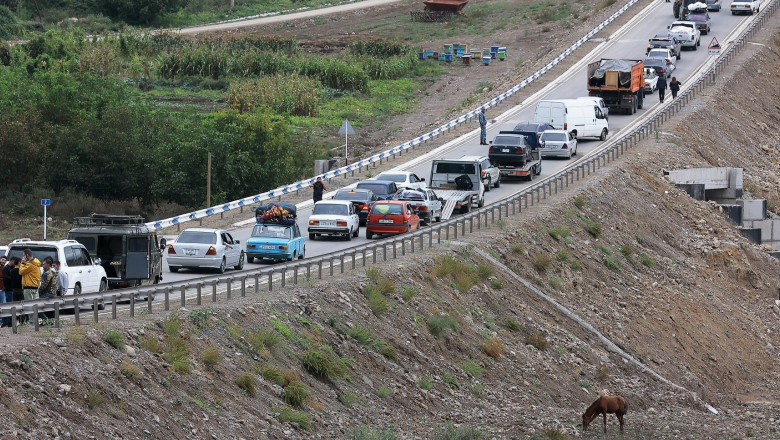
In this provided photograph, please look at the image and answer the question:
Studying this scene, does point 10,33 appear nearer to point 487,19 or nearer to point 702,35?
point 487,19

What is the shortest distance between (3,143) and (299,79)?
29665mm

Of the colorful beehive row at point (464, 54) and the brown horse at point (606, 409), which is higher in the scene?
the colorful beehive row at point (464, 54)

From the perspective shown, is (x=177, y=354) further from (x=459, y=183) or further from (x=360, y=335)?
(x=459, y=183)

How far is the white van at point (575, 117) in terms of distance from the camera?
192 ft

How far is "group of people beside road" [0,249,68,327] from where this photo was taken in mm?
24609

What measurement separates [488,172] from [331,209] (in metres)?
9.67

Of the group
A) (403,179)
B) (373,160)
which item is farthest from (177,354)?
(373,160)

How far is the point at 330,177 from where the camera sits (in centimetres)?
5331

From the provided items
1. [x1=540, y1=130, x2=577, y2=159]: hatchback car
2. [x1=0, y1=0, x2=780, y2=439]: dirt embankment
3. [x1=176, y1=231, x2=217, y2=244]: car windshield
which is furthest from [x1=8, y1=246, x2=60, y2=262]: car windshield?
[x1=540, y1=130, x2=577, y2=159]: hatchback car

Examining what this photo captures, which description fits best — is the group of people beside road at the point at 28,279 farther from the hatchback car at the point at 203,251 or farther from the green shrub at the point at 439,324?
the green shrub at the point at 439,324

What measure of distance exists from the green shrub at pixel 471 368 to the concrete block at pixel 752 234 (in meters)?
26.7

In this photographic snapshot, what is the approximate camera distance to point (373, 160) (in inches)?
2210

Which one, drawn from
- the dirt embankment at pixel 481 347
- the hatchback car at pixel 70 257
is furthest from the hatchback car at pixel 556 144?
the hatchback car at pixel 70 257

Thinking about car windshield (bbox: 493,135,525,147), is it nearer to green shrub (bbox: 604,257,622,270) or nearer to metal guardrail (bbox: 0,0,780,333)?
metal guardrail (bbox: 0,0,780,333)
